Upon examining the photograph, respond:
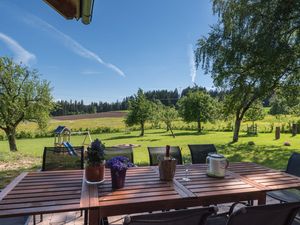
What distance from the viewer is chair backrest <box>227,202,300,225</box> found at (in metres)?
1.32

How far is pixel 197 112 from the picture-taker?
21062 millimetres

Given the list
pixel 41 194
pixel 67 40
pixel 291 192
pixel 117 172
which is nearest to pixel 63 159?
pixel 41 194

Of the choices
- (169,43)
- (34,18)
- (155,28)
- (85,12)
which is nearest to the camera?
(85,12)

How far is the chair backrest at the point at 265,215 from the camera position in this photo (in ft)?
4.32

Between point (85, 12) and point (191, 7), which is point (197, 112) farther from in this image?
point (85, 12)

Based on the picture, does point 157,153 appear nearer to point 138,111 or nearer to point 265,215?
point 265,215

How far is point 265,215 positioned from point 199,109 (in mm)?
19984

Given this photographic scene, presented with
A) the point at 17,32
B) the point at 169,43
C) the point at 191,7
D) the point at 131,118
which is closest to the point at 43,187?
the point at 191,7

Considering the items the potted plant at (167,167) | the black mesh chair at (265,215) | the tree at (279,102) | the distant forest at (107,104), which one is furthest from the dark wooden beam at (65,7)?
the distant forest at (107,104)

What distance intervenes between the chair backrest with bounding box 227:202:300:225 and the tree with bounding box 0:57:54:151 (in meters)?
10.7

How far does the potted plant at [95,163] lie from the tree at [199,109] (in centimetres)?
1949

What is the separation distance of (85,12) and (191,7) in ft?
19.3

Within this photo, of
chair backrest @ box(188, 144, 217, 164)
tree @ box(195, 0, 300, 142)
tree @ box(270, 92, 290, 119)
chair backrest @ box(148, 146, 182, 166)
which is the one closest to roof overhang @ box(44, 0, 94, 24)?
chair backrest @ box(148, 146, 182, 166)

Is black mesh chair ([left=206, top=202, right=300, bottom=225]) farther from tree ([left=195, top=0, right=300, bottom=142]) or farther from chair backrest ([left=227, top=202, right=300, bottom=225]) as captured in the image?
tree ([left=195, top=0, right=300, bottom=142])
